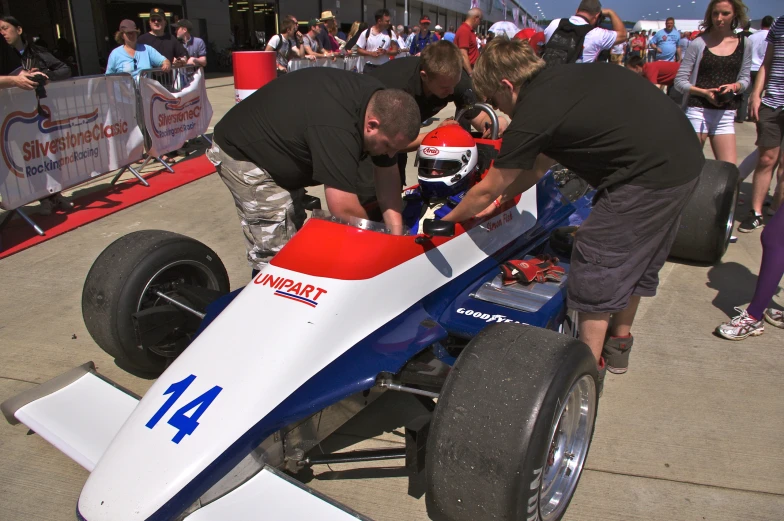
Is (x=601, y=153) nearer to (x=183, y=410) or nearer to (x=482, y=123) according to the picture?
(x=482, y=123)

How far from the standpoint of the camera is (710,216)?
4645mm

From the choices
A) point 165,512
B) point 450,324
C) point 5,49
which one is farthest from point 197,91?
point 165,512

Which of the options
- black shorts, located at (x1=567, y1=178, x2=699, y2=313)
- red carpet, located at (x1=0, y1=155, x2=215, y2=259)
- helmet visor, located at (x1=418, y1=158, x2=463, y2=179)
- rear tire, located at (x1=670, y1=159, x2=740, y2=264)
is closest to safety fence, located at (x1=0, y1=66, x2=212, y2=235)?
red carpet, located at (x1=0, y1=155, x2=215, y2=259)

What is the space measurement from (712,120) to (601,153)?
332 centimetres

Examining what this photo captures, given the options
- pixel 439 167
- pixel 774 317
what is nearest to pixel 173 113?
pixel 439 167

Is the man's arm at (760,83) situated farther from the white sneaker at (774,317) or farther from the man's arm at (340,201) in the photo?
the man's arm at (340,201)

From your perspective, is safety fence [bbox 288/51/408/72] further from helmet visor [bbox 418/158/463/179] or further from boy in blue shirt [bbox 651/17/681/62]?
helmet visor [bbox 418/158/463/179]

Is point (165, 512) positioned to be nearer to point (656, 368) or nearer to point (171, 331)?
point (171, 331)

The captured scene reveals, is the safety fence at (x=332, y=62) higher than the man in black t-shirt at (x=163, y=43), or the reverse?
the man in black t-shirt at (x=163, y=43)

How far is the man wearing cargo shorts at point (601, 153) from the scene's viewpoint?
8.59 ft

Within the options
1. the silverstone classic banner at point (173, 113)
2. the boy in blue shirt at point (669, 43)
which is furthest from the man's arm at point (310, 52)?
the boy in blue shirt at point (669, 43)

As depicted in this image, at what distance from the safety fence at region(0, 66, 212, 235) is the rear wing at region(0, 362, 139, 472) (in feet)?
10.9

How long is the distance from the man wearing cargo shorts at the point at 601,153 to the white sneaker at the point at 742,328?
124cm

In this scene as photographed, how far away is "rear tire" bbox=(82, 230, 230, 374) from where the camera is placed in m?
3.04
